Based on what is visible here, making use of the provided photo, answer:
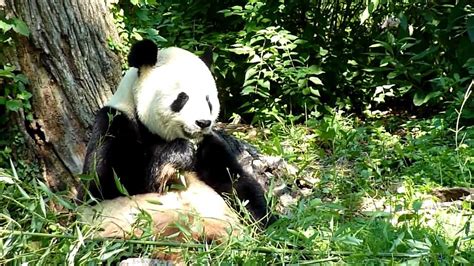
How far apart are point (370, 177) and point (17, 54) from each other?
2.39m

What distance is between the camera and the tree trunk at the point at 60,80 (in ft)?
13.5

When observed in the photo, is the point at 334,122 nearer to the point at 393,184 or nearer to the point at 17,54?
the point at 393,184

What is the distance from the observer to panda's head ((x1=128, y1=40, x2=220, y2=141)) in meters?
3.47

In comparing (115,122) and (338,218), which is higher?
(115,122)

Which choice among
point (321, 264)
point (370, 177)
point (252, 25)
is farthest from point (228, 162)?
point (252, 25)

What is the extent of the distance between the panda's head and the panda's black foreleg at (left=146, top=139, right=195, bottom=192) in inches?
1.9

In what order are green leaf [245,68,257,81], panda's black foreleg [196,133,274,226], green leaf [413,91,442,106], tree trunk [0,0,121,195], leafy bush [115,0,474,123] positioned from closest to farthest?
1. panda's black foreleg [196,133,274,226]
2. tree trunk [0,0,121,195]
3. green leaf [413,91,442,106]
4. leafy bush [115,0,474,123]
5. green leaf [245,68,257,81]

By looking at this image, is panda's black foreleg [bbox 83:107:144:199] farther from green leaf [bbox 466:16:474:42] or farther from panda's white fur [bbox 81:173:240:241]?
green leaf [bbox 466:16:474:42]

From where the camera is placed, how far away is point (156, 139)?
3.64 meters

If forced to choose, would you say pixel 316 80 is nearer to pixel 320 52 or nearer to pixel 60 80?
pixel 320 52

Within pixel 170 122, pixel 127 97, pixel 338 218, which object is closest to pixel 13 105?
pixel 127 97

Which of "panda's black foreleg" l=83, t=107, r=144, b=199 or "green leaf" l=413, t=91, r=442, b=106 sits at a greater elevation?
"panda's black foreleg" l=83, t=107, r=144, b=199

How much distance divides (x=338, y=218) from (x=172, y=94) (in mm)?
1077

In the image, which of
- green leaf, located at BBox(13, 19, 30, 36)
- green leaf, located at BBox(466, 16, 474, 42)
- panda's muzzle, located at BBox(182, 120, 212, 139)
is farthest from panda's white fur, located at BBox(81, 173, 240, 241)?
green leaf, located at BBox(466, 16, 474, 42)
